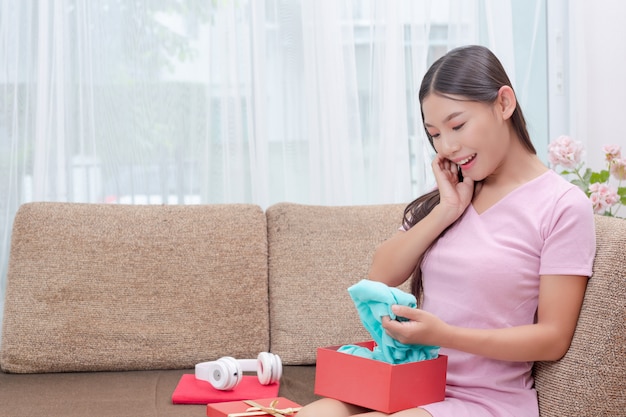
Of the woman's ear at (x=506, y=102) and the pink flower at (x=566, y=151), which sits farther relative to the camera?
the pink flower at (x=566, y=151)

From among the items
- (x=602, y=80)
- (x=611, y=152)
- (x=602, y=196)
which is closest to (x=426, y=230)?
(x=602, y=196)

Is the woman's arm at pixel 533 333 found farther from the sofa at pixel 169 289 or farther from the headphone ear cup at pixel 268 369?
the sofa at pixel 169 289

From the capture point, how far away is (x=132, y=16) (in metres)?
2.62

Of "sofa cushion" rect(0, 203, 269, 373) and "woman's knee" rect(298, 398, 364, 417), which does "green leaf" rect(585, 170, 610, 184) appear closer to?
"sofa cushion" rect(0, 203, 269, 373)

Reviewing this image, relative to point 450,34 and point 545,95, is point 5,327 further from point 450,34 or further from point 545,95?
point 545,95

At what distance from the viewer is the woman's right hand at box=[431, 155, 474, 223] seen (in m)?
1.59

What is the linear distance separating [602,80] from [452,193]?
158 cm

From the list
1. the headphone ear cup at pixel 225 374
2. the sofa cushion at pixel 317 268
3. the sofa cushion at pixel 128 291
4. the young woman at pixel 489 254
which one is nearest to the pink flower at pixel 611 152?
the sofa cushion at pixel 317 268

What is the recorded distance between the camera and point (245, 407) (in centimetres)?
171

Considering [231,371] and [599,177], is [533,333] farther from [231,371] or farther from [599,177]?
[599,177]

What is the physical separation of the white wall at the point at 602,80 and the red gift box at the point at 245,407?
167cm

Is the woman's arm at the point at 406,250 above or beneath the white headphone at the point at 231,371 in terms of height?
above

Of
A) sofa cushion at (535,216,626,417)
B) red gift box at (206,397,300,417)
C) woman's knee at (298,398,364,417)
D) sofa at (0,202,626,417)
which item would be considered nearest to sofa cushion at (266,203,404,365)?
sofa at (0,202,626,417)

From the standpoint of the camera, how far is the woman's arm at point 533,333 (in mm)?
1407
